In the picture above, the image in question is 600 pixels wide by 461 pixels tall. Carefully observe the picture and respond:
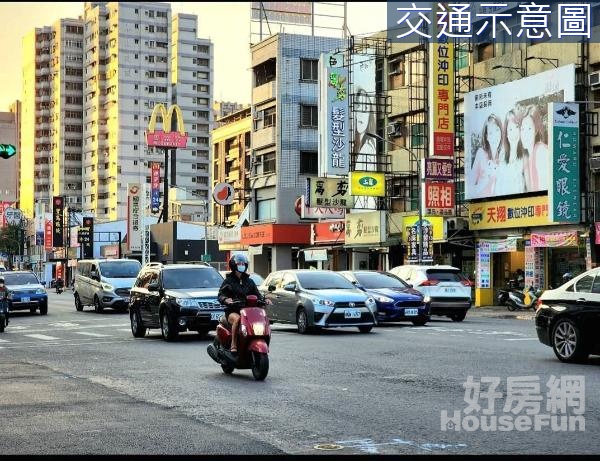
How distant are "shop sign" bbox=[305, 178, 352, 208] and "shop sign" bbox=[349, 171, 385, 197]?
341cm

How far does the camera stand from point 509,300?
126 ft

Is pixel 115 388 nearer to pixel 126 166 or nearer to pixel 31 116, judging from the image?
pixel 126 166

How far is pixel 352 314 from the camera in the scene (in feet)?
76.8

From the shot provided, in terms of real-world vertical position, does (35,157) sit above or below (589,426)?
above

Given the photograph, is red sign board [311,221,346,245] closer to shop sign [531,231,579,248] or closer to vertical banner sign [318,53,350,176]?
vertical banner sign [318,53,350,176]

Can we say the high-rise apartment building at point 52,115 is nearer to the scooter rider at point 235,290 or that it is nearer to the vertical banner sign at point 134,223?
the vertical banner sign at point 134,223

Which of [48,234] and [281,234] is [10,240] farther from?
[281,234]

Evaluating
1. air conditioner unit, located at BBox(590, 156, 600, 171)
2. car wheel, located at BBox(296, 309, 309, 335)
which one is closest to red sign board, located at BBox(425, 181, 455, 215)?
air conditioner unit, located at BBox(590, 156, 600, 171)

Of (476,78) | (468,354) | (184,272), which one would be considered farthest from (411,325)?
(476,78)

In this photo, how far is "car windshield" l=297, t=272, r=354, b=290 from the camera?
2434 centimetres

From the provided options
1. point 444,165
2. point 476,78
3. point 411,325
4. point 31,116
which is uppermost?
point 31,116

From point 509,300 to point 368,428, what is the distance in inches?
1173

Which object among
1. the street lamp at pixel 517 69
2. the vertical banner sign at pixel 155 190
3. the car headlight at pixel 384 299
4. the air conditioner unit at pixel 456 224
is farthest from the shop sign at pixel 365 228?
the vertical banner sign at pixel 155 190

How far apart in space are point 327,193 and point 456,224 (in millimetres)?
9816
